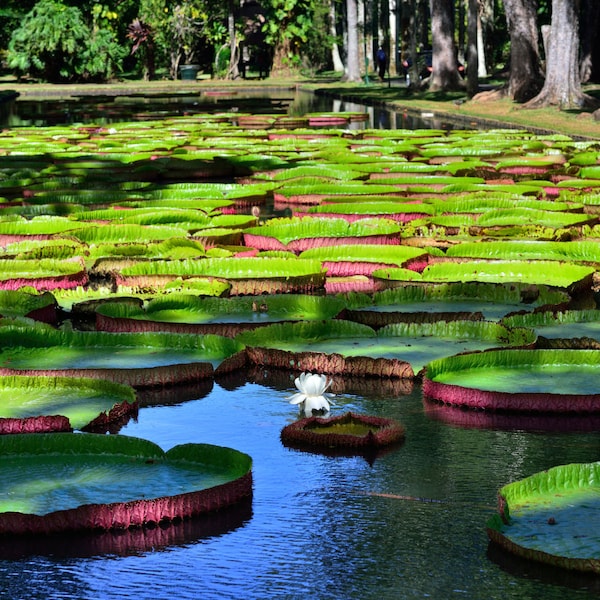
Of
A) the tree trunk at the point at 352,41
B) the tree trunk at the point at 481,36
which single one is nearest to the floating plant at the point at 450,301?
the tree trunk at the point at 352,41

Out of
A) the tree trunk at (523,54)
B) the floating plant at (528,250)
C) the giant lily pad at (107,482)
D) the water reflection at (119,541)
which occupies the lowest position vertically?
the water reflection at (119,541)

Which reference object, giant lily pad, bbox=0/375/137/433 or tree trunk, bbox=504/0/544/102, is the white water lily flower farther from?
tree trunk, bbox=504/0/544/102

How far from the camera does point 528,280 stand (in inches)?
271

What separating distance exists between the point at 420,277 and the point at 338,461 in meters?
2.96

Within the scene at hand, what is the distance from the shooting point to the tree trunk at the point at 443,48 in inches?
1305

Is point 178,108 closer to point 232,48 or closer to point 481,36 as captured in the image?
point 232,48

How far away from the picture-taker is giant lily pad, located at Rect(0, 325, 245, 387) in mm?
4867

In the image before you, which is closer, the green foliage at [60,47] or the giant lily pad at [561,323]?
the giant lily pad at [561,323]

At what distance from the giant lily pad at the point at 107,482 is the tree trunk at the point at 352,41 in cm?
3888

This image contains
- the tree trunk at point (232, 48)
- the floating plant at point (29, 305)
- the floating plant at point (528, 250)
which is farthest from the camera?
the tree trunk at point (232, 48)

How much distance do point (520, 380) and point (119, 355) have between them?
1624 mm

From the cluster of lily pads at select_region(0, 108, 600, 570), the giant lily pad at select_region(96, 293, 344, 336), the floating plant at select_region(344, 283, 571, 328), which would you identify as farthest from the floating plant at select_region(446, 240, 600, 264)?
the giant lily pad at select_region(96, 293, 344, 336)

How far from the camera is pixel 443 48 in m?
33.7

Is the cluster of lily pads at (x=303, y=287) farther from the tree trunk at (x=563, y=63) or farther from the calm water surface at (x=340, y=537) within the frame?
the tree trunk at (x=563, y=63)
